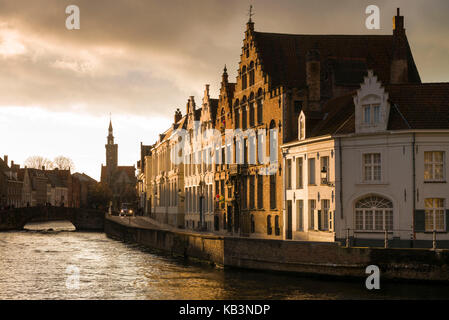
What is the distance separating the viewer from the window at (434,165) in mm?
29641

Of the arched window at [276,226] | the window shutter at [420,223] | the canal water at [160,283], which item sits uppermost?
the window shutter at [420,223]

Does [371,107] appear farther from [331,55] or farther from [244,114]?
[244,114]

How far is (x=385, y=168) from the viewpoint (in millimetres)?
30344

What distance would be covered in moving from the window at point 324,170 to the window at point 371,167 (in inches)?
77.4

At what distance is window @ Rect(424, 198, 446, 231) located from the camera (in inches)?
1156

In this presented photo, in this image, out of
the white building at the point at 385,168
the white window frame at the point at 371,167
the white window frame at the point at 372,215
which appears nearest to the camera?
the white building at the point at 385,168

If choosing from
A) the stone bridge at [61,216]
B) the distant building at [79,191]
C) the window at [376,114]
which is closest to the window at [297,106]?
the window at [376,114]

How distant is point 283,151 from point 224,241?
7568 millimetres

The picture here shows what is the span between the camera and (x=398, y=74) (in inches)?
1524

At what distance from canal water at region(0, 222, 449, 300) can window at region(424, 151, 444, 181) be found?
5.79 m

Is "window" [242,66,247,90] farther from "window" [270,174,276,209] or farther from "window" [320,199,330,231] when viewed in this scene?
"window" [320,199,330,231]

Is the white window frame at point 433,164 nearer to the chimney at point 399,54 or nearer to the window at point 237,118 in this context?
the chimney at point 399,54

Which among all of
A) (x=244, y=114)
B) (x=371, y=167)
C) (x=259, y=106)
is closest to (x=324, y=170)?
(x=371, y=167)
